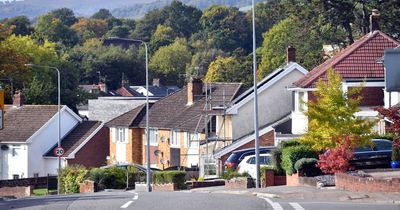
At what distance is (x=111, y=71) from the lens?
134 meters

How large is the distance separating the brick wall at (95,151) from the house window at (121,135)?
2.27 meters

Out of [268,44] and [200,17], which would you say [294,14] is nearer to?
[268,44]

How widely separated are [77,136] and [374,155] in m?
38.2

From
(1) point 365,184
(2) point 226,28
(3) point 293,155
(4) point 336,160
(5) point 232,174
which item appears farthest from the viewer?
(2) point 226,28

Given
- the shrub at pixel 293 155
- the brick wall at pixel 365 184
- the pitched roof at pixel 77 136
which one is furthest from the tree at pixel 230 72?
the brick wall at pixel 365 184

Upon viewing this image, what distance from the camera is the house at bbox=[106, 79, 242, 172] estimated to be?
6488 cm

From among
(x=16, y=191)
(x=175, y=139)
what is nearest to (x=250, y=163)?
(x=16, y=191)

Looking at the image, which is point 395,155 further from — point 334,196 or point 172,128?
point 172,128

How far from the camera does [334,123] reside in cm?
3697

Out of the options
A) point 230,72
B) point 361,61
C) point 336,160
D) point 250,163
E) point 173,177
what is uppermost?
point 230,72

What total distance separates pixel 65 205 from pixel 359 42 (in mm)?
30965

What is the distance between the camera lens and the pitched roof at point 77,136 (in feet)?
238

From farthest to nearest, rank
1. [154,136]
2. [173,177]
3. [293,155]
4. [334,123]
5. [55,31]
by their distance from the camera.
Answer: [55,31] < [154,136] < [173,177] < [293,155] < [334,123]

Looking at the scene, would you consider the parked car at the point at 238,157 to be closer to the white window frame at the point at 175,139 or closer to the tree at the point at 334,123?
the tree at the point at 334,123
